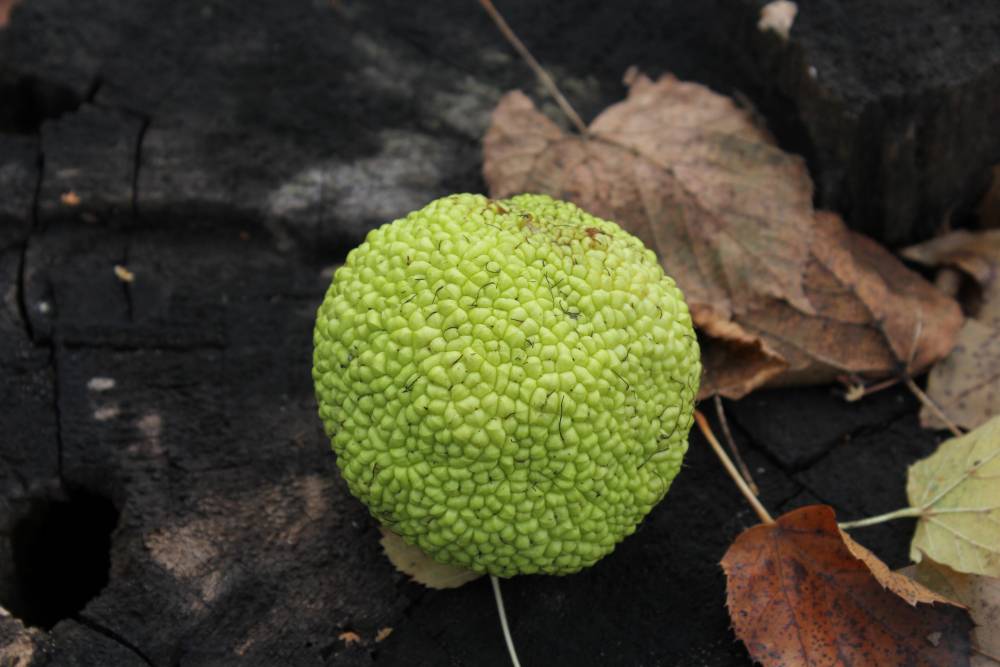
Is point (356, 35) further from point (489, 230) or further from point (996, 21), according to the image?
point (996, 21)

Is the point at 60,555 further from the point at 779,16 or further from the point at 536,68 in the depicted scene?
the point at 779,16

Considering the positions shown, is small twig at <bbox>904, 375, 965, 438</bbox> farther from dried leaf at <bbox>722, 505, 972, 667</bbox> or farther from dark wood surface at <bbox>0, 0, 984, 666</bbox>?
dried leaf at <bbox>722, 505, 972, 667</bbox>

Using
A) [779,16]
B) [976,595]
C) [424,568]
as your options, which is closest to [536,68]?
[779,16]

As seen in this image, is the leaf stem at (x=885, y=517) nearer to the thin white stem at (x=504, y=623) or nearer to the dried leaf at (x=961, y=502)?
the dried leaf at (x=961, y=502)

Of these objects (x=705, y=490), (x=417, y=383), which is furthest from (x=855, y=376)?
(x=417, y=383)

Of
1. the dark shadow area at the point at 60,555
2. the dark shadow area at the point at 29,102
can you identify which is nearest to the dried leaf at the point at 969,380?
the dark shadow area at the point at 60,555
